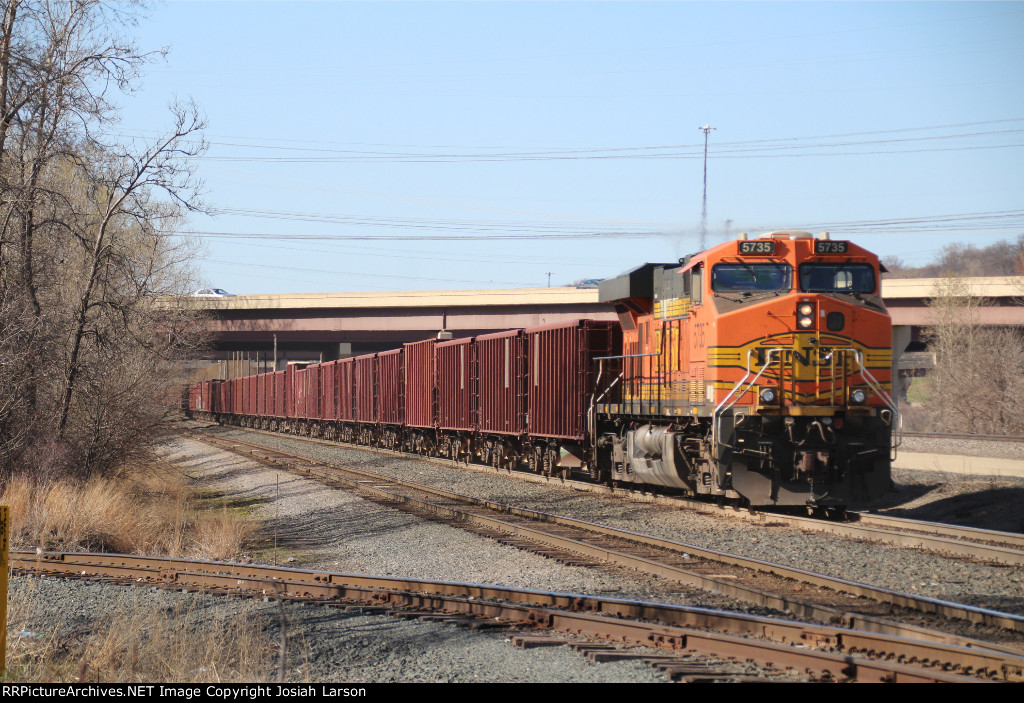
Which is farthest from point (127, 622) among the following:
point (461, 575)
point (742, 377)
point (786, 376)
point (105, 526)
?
point (786, 376)

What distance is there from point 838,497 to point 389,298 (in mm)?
46075

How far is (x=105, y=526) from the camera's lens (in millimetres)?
12766

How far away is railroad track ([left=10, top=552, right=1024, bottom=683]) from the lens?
5.84m

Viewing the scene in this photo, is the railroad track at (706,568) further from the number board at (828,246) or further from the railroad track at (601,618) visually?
the number board at (828,246)

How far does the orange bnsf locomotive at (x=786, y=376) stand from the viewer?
12953 millimetres

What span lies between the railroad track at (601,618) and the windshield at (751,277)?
656cm

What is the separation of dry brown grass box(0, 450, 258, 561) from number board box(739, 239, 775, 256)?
25.9 ft

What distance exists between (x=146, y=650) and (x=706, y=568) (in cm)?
558

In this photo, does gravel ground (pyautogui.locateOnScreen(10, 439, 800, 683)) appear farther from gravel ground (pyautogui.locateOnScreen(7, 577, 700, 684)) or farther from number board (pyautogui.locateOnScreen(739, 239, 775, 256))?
number board (pyautogui.locateOnScreen(739, 239, 775, 256))

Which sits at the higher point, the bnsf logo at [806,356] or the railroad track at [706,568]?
the bnsf logo at [806,356]

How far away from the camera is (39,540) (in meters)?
11.9

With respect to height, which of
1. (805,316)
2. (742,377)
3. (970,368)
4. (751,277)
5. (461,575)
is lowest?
(461,575)

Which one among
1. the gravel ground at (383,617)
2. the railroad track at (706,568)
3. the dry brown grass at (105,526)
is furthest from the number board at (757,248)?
the dry brown grass at (105,526)

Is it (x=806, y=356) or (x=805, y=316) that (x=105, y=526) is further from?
(x=805, y=316)
